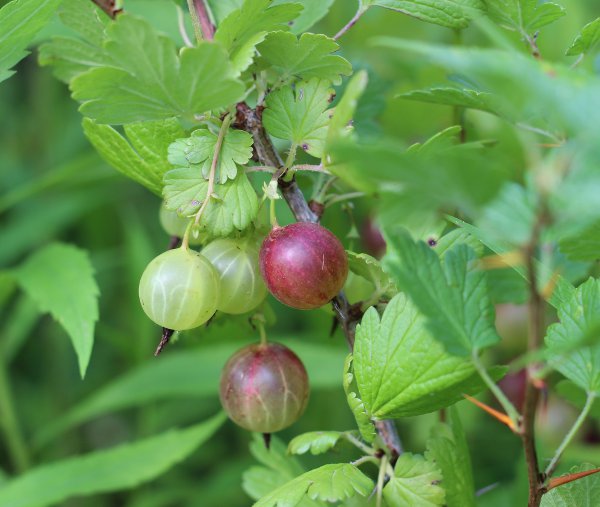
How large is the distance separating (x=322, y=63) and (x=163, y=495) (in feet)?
2.76

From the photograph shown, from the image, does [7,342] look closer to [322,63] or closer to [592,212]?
[322,63]

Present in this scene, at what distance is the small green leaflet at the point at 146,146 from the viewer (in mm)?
684

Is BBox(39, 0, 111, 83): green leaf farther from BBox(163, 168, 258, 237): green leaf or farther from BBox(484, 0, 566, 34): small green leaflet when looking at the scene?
BBox(484, 0, 566, 34): small green leaflet

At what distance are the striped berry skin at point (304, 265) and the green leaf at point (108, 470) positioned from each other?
420 millimetres

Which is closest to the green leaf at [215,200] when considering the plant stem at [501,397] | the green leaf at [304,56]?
the green leaf at [304,56]

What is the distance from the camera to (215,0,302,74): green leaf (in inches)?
22.9

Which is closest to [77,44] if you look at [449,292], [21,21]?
[21,21]

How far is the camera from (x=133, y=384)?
4.14 ft

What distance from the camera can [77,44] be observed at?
76 cm

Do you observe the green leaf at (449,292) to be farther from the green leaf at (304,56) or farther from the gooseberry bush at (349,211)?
the green leaf at (304,56)

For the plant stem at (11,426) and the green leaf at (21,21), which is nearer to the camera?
the green leaf at (21,21)

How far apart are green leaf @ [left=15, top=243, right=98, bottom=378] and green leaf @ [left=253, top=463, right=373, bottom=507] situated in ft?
0.94

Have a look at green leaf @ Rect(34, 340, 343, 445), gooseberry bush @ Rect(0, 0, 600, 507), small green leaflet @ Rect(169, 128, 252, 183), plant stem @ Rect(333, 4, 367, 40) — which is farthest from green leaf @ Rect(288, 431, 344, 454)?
green leaf @ Rect(34, 340, 343, 445)

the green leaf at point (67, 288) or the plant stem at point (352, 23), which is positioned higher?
the plant stem at point (352, 23)
